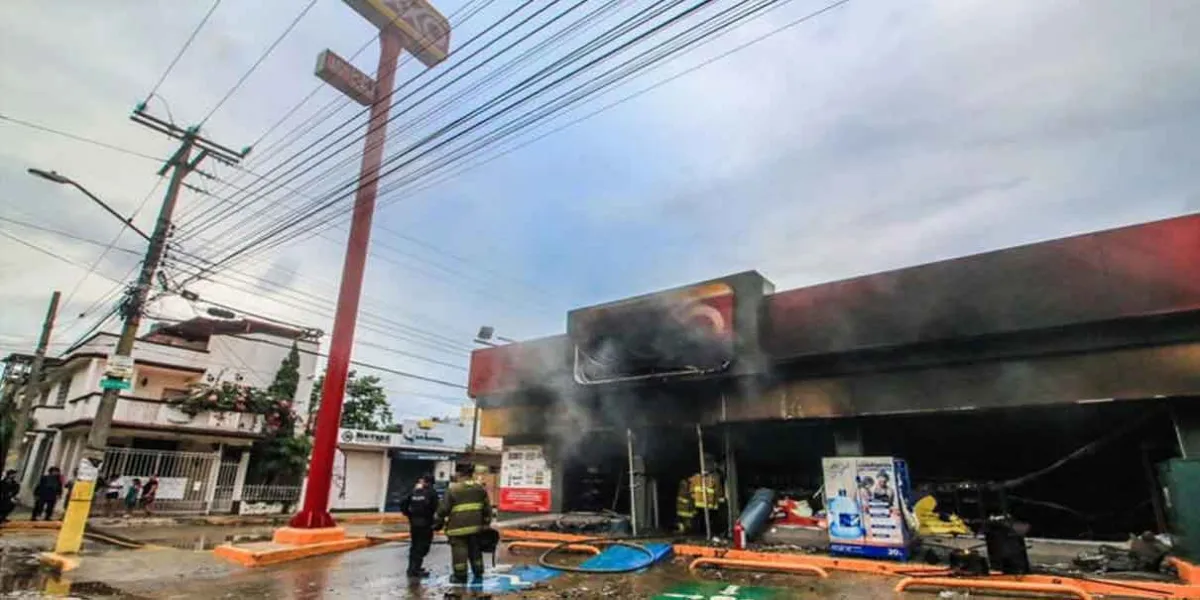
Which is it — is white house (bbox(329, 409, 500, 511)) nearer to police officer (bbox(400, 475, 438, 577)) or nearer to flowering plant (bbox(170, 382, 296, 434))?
flowering plant (bbox(170, 382, 296, 434))

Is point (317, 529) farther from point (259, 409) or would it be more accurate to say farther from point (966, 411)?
point (259, 409)

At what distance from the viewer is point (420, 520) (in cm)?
785

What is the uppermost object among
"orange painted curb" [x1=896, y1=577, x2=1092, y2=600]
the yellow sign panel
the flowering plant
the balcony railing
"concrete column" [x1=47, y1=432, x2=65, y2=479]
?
the yellow sign panel

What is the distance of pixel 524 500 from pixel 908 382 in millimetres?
8959

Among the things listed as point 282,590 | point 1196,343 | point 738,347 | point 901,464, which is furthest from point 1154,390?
point 282,590

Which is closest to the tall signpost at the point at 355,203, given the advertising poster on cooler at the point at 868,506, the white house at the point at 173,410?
the advertising poster on cooler at the point at 868,506

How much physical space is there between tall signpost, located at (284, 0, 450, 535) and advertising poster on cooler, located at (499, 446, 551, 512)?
4391mm

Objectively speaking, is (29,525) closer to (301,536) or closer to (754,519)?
(301,536)

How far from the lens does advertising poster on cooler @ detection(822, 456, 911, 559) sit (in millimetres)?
8656

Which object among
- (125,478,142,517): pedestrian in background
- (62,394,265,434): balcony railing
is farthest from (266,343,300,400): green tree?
(125,478,142,517): pedestrian in background

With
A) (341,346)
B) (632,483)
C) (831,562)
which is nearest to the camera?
(831,562)

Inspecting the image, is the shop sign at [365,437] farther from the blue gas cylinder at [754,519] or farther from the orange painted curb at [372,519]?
the blue gas cylinder at [754,519]

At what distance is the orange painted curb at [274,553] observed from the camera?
28.5 feet

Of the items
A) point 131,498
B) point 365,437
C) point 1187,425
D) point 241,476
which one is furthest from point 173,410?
point 1187,425
